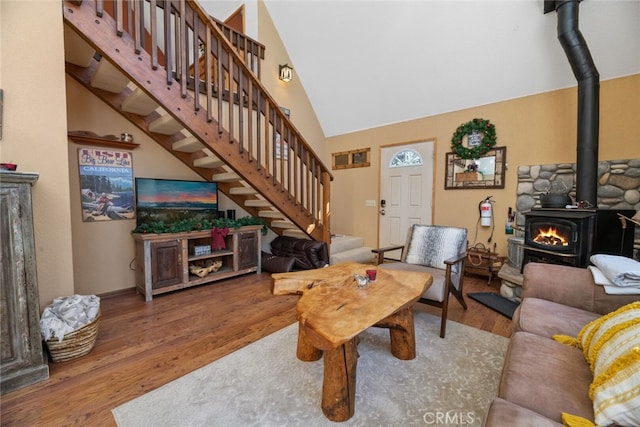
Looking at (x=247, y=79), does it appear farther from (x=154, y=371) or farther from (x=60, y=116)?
(x=154, y=371)

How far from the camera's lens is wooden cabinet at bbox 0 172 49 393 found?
4.90 feet

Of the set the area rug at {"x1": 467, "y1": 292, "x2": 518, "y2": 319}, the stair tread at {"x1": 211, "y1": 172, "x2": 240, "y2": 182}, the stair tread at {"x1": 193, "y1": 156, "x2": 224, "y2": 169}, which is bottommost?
the area rug at {"x1": 467, "y1": 292, "x2": 518, "y2": 319}

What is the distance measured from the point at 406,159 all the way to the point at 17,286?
481 cm

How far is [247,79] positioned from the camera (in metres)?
2.81

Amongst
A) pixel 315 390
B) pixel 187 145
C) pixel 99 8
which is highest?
pixel 99 8

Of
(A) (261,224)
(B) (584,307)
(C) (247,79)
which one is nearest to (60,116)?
(C) (247,79)

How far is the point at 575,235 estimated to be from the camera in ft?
8.41

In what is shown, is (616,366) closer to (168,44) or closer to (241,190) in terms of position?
(168,44)

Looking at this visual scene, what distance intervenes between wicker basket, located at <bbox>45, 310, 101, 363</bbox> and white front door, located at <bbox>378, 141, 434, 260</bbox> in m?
4.27

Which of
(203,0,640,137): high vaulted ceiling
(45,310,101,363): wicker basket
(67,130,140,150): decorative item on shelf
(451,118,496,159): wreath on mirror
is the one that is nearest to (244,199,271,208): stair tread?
(67,130,140,150): decorative item on shelf

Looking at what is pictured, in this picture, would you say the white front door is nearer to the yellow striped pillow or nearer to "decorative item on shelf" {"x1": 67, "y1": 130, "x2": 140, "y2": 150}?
the yellow striped pillow

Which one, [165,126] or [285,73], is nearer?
[165,126]

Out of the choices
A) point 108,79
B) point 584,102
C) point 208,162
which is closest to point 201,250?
point 208,162

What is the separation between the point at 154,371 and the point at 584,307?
276cm
